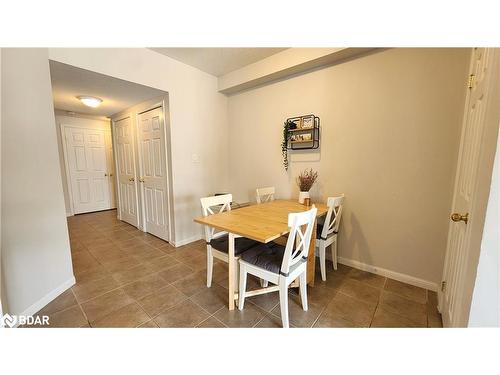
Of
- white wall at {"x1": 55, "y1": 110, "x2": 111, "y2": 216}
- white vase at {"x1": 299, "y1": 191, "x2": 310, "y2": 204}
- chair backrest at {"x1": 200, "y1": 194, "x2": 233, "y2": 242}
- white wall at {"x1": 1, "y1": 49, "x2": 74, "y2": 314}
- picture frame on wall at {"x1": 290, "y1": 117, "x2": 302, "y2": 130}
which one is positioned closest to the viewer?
white wall at {"x1": 1, "y1": 49, "x2": 74, "y2": 314}

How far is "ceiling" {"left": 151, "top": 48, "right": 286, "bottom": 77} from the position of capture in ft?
7.48

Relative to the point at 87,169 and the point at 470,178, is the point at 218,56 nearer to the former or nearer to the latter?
the point at 470,178

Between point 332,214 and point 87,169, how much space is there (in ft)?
17.2

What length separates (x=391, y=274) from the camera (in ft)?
6.35

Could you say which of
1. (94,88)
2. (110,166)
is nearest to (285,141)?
(94,88)

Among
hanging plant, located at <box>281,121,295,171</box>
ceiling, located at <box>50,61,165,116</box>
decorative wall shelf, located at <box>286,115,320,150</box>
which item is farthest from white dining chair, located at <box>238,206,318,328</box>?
ceiling, located at <box>50,61,165,116</box>

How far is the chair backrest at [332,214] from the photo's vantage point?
181cm

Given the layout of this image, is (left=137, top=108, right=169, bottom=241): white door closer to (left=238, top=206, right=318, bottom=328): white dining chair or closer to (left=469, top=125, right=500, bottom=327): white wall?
(left=238, top=206, right=318, bottom=328): white dining chair

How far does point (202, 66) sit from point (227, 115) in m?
0.78

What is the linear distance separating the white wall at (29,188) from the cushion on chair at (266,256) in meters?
1.67

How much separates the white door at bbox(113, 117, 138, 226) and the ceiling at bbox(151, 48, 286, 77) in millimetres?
1430

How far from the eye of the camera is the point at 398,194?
1.86 meters
